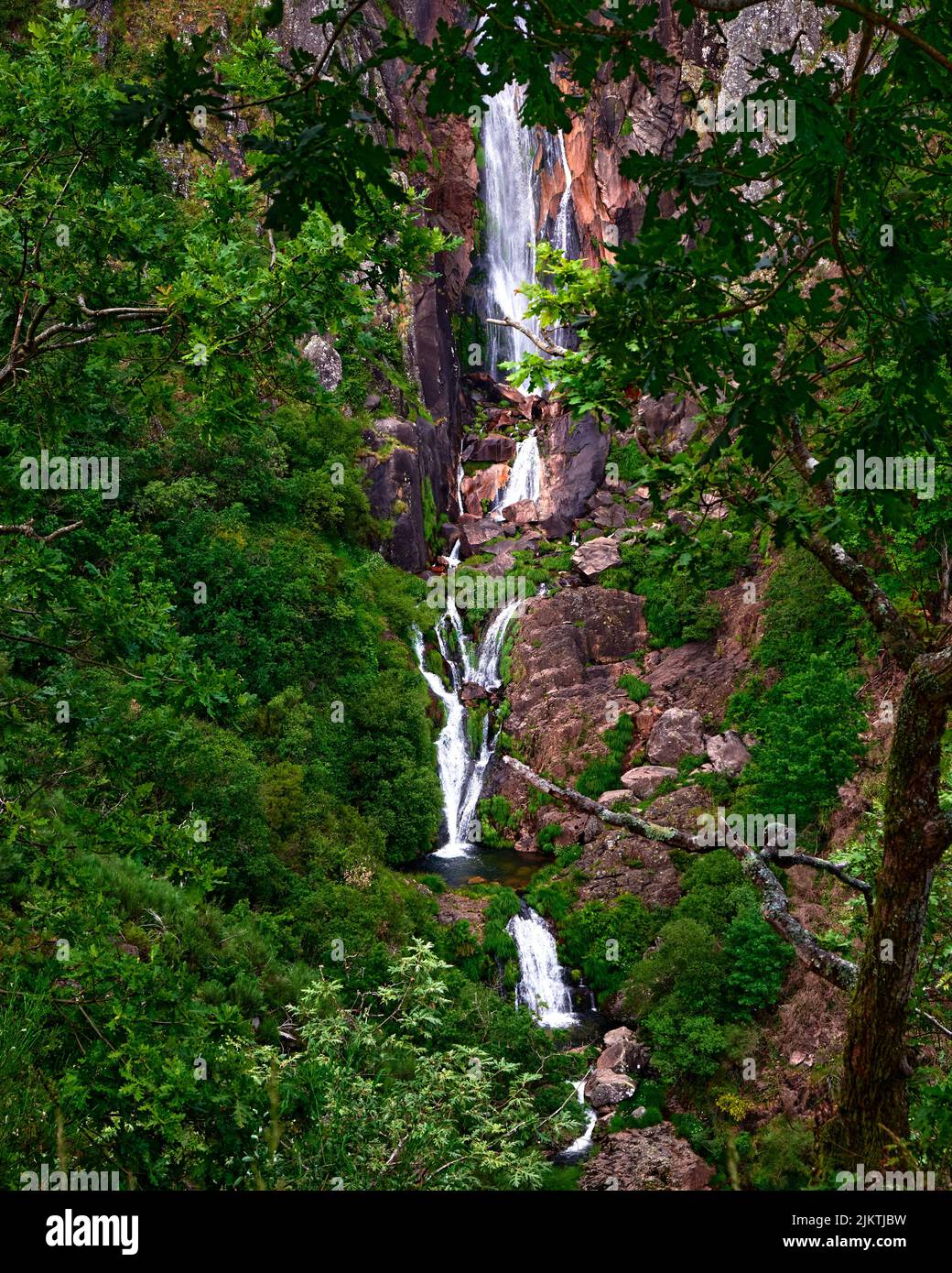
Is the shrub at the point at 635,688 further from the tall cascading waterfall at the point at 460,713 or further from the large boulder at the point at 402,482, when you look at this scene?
the large boulder at the point at 402,482

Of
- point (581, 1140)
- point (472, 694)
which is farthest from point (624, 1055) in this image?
point (472, 694)

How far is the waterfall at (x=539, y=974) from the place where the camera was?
61.1 ft

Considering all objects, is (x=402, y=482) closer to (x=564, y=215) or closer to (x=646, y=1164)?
(x=564, y=215)

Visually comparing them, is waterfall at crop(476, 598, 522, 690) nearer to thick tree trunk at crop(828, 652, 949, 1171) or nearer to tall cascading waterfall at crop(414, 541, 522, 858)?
tall cascading waterfall at crop(414, 541, 522, 858)

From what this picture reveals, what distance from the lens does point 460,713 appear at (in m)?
28.9

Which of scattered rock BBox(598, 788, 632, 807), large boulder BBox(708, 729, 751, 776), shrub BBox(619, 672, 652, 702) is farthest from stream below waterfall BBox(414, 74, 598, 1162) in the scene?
large boulder BBox(708, 729, 751, 776)

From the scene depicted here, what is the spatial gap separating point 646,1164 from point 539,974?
19.9 ft

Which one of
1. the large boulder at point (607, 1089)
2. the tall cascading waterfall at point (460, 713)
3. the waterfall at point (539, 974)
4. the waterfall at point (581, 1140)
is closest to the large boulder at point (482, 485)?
the tall cascading waterfall at point (460, 713)

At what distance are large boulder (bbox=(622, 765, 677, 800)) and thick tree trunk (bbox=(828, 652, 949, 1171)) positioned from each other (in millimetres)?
19909

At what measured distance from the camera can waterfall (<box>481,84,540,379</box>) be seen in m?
43.2
